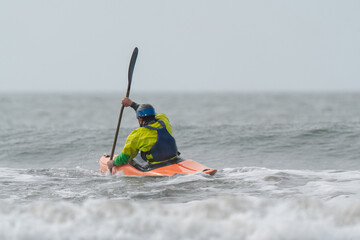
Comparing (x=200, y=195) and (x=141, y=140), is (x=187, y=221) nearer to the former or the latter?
(x=200, y=195)

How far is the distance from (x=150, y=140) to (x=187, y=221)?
3.17 metres

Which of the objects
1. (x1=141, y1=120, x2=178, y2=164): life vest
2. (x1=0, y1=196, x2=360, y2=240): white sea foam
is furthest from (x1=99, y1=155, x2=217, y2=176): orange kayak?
(x1=0, y1=196, x2=360, y2=240): white sea foam

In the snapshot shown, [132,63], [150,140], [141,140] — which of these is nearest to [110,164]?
[141,140]

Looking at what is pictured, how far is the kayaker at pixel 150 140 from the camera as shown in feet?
25.9

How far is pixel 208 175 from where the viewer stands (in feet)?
25.6

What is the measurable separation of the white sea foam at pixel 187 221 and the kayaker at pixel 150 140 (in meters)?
2.70

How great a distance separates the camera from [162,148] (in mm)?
8000

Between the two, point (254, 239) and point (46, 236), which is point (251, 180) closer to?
point (254, 239)

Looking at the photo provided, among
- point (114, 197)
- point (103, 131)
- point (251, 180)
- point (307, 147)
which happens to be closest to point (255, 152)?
point (307, 147)

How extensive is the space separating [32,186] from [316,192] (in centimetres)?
453

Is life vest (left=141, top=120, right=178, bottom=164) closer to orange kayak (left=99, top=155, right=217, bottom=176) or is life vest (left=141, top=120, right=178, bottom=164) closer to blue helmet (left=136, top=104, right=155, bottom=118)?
orange kayak (left=99, top=155, right=217, bottom=176)

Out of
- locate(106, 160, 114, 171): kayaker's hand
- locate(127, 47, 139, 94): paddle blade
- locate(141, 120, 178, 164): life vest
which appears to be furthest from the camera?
locate(127, 47, 139, 94): paddle blade

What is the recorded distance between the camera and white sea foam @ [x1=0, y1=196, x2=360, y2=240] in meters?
4.61

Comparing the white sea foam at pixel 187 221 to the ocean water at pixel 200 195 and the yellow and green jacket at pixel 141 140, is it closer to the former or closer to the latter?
the ocean water at pixel 200 195
